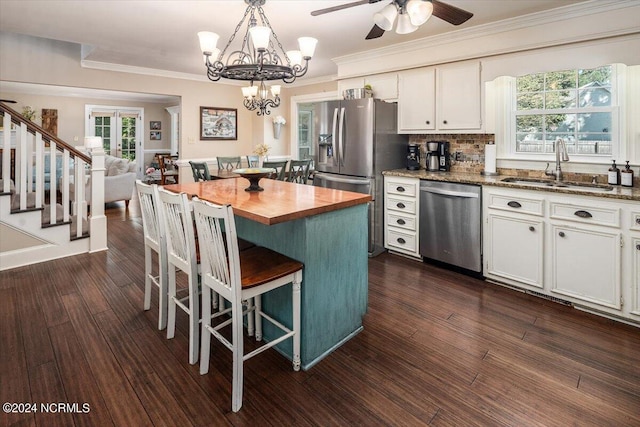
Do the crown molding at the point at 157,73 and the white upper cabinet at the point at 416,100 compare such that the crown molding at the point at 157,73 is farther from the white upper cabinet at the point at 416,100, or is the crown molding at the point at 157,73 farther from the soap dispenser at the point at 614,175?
the soap dispenser at the point at 614,175

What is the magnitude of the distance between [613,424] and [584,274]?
1375 mm

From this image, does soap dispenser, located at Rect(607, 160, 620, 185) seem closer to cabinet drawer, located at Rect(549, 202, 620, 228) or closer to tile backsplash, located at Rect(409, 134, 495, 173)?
cabinet drawer, located at Rect(549, 202, 620, 228)

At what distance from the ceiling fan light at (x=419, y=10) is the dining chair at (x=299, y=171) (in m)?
2.96

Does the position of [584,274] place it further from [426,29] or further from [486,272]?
[426,29]

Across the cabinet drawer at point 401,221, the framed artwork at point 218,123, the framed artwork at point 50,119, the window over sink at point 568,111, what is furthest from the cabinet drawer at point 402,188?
the framed artwork at point 50,119

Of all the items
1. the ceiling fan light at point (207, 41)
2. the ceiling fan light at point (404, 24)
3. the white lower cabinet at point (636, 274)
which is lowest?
the white lower cabinet at point (636, 274)

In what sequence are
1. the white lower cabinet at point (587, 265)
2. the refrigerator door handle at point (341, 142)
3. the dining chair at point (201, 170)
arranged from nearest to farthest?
the white lower cabinet at point (587, 265), the refrigerator door handle at point (341, 142), the dining chair at point (201, 170)

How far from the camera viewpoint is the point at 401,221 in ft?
13.4

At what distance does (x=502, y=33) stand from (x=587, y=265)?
2.23 meters

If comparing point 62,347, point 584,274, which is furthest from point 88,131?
point 584,274

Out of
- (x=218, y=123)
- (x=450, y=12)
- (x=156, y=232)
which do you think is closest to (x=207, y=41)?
(x=156, y=232)

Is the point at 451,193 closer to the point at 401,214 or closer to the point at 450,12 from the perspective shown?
the point at 401,214

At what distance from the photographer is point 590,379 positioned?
6.59 feet

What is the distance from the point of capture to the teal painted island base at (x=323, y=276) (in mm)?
2092
